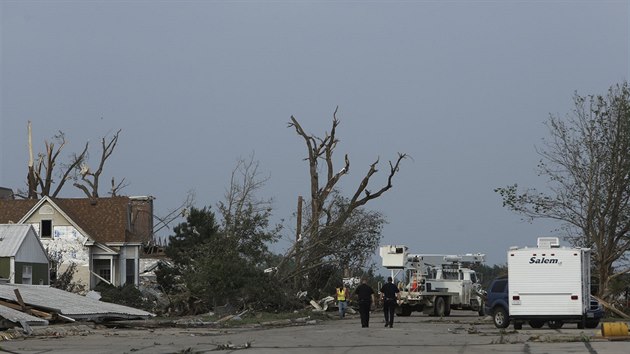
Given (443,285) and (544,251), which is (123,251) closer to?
(443,285)

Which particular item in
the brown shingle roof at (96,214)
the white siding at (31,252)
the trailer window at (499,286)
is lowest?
the trailer window at (499,286)

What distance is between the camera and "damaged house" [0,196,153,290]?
62.7 m

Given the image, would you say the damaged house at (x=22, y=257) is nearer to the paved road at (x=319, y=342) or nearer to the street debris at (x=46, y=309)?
the street debris at (x=46, y=309)

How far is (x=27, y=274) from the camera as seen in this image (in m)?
52.3

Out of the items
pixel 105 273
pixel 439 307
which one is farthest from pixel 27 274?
pixel 439 307

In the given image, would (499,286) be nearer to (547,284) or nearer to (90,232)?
(547,284)

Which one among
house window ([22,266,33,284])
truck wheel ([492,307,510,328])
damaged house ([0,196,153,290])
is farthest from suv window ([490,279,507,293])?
damaged house ([0,196,153,290])

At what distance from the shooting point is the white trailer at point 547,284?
103ft

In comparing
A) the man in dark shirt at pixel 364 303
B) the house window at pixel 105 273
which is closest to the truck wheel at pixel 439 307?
the man in dark shirt at pixel 364 303

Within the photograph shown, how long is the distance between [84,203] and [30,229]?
13849mm

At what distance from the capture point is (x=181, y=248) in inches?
2308

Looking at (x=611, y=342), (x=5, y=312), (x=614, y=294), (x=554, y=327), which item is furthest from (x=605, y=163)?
(x=5, y=312)

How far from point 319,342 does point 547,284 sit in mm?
9155

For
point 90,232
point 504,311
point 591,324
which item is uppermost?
point 90,232
